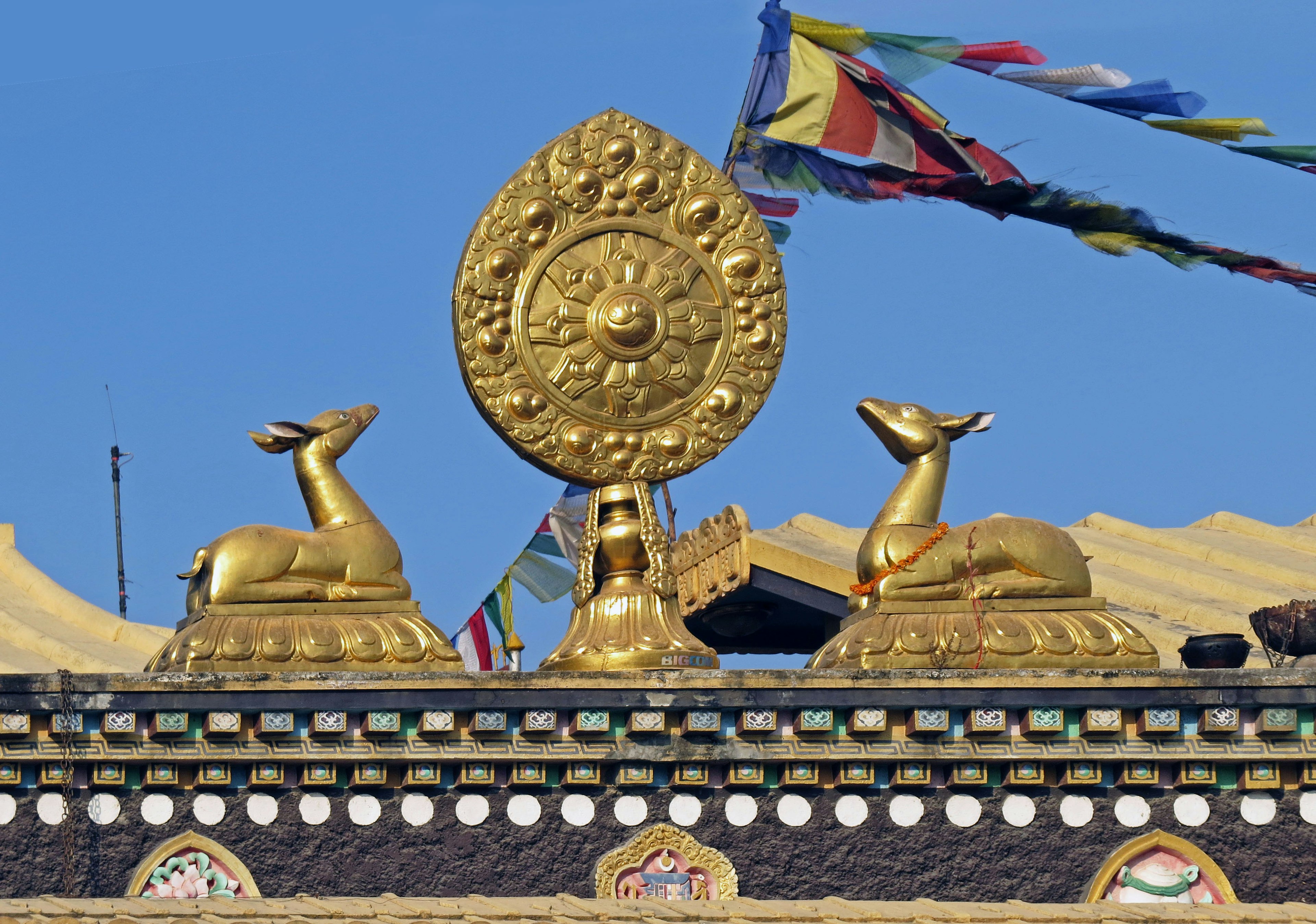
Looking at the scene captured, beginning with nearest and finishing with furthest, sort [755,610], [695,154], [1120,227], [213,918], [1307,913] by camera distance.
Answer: [213,918] < [1307,913] < [695,154] < [1120,227] < [755,610]

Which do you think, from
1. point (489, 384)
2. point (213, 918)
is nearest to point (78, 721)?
point (213, 918)

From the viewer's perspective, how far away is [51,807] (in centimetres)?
1041

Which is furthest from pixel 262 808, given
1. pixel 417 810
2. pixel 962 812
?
pixel 962 812

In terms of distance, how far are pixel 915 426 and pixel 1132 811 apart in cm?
215

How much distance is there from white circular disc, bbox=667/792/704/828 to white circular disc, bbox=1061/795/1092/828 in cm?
170

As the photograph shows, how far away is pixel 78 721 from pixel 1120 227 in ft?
20.0

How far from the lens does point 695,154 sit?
11461mm

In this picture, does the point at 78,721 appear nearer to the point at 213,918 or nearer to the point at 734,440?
the point at 213,918

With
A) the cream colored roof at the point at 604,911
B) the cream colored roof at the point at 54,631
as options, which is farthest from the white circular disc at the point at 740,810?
the cream colored roof at the point at 54,631

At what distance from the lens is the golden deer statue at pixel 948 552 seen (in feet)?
35.7

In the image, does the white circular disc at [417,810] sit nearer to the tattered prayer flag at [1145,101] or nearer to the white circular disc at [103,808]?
the white circular disc at [103,808]

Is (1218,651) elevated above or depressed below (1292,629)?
below

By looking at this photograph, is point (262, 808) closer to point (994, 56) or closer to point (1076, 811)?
point (1076, 811)

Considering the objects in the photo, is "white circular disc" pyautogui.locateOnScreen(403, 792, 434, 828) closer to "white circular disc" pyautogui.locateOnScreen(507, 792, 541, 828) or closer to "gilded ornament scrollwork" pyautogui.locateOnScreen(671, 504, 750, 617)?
"white circular disc" pyautogui.locateOnScreen(507, 792, 541, 828)
